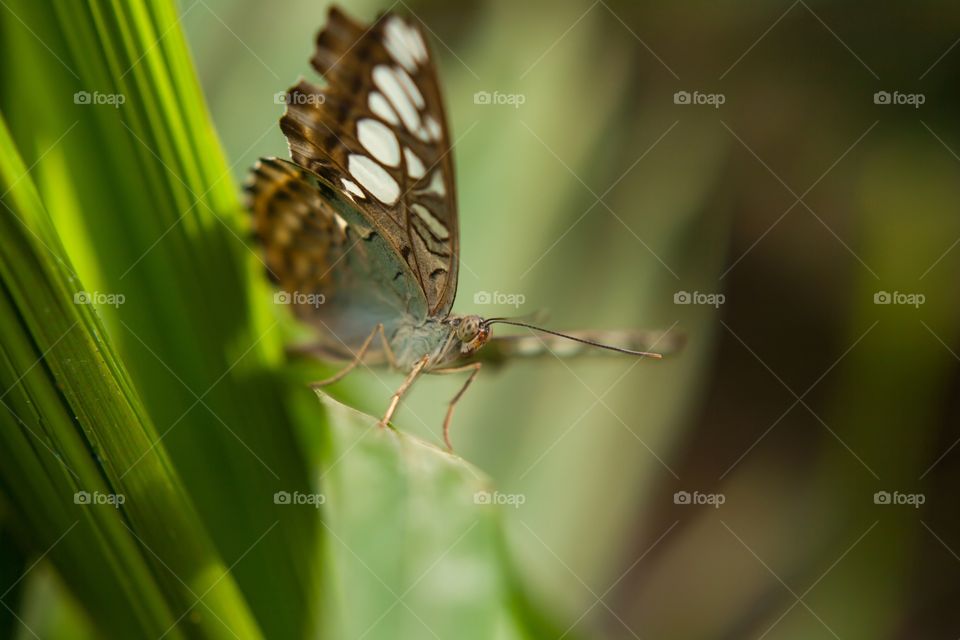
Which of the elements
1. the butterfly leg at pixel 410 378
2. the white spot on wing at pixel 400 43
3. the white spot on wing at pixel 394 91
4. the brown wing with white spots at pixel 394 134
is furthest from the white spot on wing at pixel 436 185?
the butterfly leg at pixel 410 378

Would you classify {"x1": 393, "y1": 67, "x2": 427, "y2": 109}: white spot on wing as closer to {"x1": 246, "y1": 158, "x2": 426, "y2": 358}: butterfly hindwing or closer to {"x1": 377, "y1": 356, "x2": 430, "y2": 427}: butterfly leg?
{"x1": 246, "y1": 158, "x2": 426, "y2": 358}: butterfly hindwing

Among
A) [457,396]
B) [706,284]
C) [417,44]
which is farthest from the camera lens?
[706,284]

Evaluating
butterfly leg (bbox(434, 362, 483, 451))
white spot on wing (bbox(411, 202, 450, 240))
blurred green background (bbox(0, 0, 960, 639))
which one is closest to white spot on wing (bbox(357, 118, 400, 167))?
white spot on wing (bbox(411, 202, 450, 240))

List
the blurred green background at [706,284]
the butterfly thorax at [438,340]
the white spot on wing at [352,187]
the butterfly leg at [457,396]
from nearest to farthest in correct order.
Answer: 1. the white spot on wing at [352,187]
2. the butterfly thorax at [438,340]
3. the butterfly leg at [457,396]
4. the blurred green background at [706,284]

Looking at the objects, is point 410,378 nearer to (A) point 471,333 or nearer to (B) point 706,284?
(A) point 471,333

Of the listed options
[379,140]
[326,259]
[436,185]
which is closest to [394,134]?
[379,140]

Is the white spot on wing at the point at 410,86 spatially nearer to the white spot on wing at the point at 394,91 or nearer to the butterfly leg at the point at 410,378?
the white spot on wing at the point at 394,91
